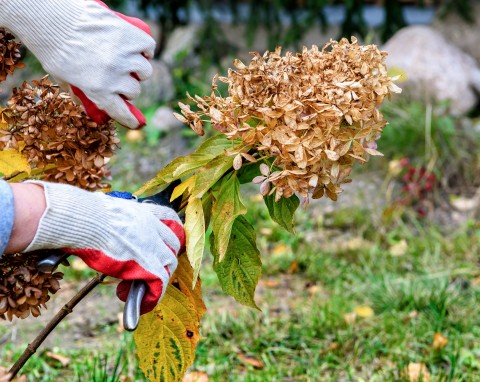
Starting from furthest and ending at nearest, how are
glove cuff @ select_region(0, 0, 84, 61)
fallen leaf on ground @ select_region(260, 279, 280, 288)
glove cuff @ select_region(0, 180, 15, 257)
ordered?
fallen leaf on ground @ select_region(260, 279, 280, 288) → glove cuff @ select_region(0, 0, 84, 61) → glove cuff @ select_region(0, 180, 15, 257)

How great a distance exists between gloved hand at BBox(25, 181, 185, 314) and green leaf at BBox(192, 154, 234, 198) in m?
0.14

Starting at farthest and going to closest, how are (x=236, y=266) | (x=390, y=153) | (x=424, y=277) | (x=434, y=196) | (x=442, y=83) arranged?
(x=442, y=83), (x=390, y=153), (x=434, y=196), (x=424, y=277), (x=236, y=266)

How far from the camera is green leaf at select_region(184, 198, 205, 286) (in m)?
1.48

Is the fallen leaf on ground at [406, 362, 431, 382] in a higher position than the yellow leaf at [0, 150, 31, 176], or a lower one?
lower

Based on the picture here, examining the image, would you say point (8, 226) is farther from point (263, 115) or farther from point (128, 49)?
point (263, 115)

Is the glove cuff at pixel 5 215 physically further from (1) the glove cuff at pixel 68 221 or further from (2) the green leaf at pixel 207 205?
(2) the green leaf at pixel 207 205

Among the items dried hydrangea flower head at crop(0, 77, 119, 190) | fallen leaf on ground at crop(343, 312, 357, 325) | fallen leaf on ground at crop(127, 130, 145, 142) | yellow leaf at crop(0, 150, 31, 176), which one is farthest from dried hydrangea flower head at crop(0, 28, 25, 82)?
fallen leaf on ground at crop(127, 130, 145, 142)

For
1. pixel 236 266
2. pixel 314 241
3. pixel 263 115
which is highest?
pixel 263 115

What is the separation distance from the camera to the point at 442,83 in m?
4.75

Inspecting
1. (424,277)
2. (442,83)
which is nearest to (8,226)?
(424,277)

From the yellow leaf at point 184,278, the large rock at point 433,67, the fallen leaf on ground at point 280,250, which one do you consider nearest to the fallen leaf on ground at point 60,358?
the yellow leaf at point 184,278

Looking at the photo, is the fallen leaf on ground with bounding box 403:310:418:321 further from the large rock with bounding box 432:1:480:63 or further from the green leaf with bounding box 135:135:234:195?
the large rock with bounding box 432:1:480:63

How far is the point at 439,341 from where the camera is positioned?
8.36 ft

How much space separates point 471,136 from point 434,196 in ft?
1.67
